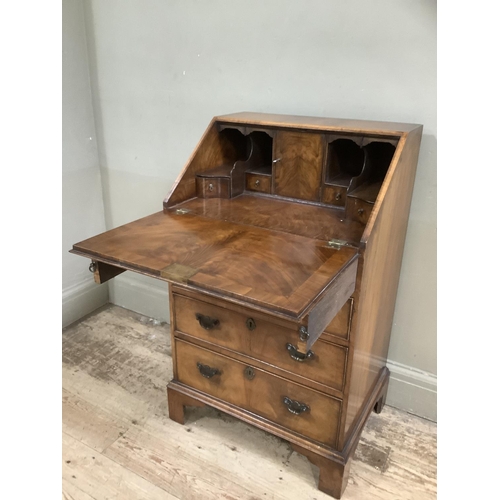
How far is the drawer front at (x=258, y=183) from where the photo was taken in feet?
6.02

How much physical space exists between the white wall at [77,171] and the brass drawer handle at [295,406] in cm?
158

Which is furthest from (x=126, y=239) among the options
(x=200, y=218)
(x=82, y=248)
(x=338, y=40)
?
(x=338, y=40)

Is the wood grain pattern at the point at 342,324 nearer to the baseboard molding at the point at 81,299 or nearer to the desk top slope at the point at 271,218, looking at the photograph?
the desk top slope at the point at 271,218

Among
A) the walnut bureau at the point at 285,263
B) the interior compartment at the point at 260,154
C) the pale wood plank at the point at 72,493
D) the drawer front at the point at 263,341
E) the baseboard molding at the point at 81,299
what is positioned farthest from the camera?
the baseboard molding at the point at 81,299

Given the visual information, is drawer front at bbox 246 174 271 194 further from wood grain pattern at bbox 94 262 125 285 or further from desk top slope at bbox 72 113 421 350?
wood grain pattern at bbox 94 262 125 285

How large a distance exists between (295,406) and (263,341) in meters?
0.27

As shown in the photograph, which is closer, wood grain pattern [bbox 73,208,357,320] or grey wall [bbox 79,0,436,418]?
wood grain pattern [bbox 73,208,357,320]

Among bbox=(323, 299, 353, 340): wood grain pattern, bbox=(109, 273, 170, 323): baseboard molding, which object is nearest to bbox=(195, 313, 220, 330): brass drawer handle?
bbox=(323, 299, 353, 340): wood grain pattern

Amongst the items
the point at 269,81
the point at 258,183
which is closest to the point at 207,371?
the point at 258,183

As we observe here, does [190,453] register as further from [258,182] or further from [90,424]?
[258,182]

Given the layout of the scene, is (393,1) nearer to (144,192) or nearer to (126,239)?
(126,239)

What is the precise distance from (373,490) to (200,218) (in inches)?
46.4

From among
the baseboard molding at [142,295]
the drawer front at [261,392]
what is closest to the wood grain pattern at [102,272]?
the drawer front at [261,392]

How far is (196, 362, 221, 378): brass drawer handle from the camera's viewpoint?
1765mm
